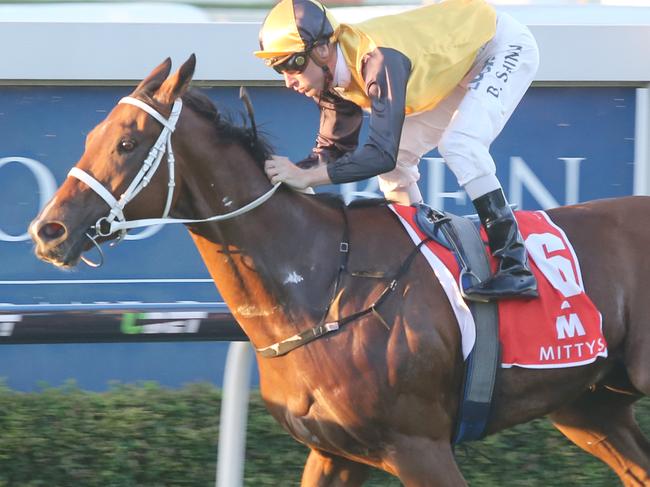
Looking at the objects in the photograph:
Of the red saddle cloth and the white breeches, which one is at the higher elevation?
the white breeches

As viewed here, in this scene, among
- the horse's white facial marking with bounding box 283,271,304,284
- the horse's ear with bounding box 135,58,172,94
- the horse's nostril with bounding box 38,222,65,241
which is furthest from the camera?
the horse's white facial marking with bounding box 283,271,304,284

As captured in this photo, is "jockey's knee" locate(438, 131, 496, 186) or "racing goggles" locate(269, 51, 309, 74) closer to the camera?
"racing goggles" locate(269, 51, 309, 74)

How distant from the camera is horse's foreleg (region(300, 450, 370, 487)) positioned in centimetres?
371

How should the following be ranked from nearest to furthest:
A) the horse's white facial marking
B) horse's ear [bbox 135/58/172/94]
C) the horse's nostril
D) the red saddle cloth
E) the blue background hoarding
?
the horse's nostril < horse's ear [bbox 135/58/172/94] < the horse's white facial marking < the red saddle cloth < the blue background hoarding

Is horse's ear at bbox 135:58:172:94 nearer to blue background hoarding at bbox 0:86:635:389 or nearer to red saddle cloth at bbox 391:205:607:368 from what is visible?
red saddle cloth at bbox 391:205:607:368

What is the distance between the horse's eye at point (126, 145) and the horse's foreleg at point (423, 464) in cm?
117

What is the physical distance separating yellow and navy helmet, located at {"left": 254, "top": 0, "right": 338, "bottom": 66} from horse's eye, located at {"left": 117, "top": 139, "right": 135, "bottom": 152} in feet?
1.62

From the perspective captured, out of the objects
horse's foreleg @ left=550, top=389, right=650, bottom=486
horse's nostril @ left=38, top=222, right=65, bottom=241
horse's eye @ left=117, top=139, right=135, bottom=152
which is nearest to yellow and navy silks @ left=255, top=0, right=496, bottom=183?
horse's eye @ left=117, top=139, right=135, bottom=152

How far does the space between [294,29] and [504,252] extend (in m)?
0.95

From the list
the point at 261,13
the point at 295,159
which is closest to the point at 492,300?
the point at 295,159

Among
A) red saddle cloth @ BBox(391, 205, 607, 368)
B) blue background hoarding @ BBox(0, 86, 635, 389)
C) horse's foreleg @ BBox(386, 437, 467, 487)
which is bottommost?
horse's foreleg @ BBox(386, 437, 467, 487)

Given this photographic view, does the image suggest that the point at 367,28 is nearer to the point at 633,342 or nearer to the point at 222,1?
the point at 633,342

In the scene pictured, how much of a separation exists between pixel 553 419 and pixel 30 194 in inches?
104

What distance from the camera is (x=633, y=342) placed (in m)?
3.84
